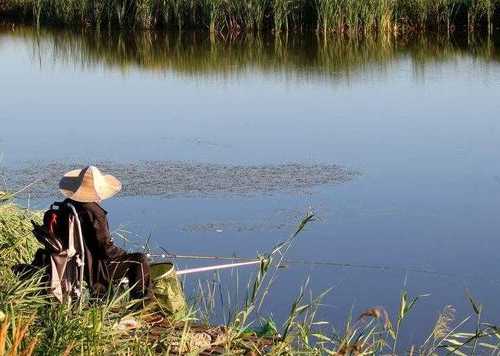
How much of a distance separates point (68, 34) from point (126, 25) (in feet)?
2.86

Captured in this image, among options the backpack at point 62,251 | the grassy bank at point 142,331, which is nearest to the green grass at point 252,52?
the backpack at point 62,251

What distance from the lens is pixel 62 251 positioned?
12.8ft

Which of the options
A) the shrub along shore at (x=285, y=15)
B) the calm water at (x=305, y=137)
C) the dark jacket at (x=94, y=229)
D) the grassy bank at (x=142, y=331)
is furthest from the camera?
the shrub along shore at (x=285, y=15)

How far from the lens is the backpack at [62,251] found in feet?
12.6

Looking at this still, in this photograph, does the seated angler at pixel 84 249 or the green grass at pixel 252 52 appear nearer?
the seated angler at pixel 84 249

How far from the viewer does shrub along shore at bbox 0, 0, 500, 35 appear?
15.6 metres

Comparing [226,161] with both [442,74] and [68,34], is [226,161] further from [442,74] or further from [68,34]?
[68,34]

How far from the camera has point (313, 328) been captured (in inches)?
199

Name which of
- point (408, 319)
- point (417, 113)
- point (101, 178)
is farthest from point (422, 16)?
point (101, 178)

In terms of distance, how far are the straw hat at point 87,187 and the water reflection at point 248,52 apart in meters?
8.64

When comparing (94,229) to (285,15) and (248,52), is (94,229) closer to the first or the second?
(248,52)

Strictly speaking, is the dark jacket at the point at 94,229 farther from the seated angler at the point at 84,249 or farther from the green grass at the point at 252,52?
the green grass at the point at 252,52

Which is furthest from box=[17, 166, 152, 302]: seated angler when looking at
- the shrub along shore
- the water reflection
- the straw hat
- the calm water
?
the shrub along shore

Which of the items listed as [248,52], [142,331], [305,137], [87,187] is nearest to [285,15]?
[248,52]
